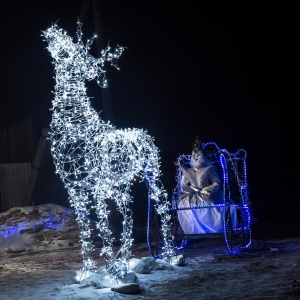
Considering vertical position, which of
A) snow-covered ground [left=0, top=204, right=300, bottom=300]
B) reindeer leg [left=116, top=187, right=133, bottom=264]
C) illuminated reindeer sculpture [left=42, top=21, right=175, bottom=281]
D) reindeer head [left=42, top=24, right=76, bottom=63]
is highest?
reindeer head [left=42, top=24, right=76, bottom=63]

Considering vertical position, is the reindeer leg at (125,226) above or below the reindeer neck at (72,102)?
below

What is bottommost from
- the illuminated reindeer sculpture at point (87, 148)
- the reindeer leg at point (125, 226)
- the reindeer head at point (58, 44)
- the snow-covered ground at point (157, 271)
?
the snow-covered ground at point (157, 271)

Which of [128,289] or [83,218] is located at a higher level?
[83,218]

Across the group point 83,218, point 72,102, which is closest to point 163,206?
point 83,218

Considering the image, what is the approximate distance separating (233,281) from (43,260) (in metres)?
4.76

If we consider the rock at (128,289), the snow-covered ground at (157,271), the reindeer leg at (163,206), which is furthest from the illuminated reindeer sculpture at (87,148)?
the reindeer leg at (163,206)

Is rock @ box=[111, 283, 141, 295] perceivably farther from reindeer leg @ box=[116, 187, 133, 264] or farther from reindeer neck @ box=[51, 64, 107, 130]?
reindeer neck @ box=[51, 64, 107, 130]

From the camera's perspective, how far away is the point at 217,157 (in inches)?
493

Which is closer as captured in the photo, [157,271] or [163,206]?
[157,271]

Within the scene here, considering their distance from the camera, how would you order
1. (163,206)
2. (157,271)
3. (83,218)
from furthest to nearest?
(163,206) < (157,271) < (83,218)

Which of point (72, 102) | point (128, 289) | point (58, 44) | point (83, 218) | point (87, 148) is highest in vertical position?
point (58, 44)

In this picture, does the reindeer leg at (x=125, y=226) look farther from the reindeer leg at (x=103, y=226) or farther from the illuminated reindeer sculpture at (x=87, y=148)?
the reindeer leg at (x=103, y=226)

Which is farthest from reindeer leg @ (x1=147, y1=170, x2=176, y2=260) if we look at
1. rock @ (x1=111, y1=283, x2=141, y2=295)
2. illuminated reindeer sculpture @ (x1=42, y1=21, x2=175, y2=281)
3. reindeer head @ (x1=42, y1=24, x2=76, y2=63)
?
reindeer head @ (x1=42, y1=24, x2=76, y2=63)

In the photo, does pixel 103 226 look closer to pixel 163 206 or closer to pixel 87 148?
pixel 87 148
